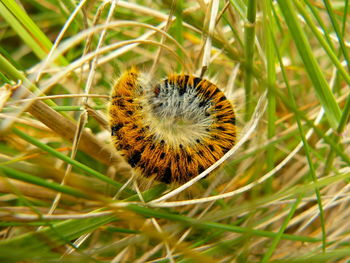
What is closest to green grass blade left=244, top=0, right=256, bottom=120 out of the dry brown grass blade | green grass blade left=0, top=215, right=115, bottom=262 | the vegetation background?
the vegetation background

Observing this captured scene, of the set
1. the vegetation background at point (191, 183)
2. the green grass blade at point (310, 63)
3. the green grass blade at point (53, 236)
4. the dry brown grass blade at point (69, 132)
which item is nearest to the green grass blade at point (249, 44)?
the vegetation background at point (191, 183)

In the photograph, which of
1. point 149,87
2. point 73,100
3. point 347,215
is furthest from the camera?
point 73,100

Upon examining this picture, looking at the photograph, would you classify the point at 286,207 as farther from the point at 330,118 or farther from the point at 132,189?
the point at 132,189

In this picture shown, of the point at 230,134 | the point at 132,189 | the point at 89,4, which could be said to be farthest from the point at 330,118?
the point at 89,4

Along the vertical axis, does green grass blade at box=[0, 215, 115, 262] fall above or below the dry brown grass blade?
below

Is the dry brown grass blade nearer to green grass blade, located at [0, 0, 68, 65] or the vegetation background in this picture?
the vegetation background

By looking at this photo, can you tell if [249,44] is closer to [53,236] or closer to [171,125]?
[171,125]

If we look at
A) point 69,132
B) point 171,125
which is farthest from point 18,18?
point 171,125
